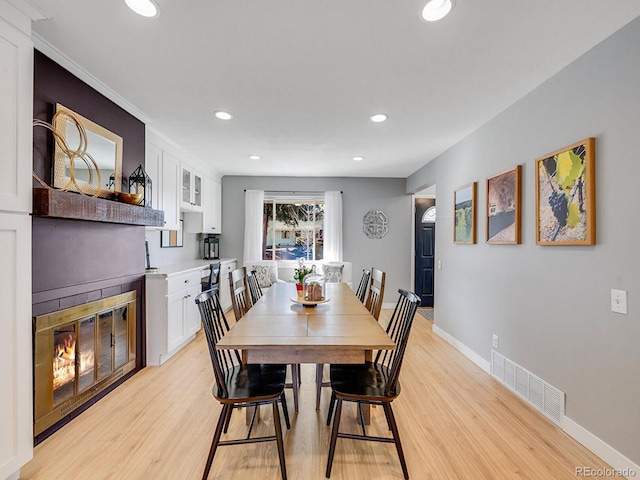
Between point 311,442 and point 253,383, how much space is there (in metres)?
0.58

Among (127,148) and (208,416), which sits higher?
(127,148)

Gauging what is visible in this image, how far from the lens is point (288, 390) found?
9.11 feet

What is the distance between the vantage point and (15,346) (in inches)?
65.5

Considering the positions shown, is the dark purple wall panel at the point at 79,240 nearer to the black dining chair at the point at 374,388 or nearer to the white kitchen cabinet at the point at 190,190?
the white kitchen cabinet at the point at 190,190

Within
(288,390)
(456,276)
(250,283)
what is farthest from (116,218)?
(456,276)

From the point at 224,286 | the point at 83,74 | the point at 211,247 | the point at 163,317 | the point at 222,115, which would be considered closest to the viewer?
the point at 83,74

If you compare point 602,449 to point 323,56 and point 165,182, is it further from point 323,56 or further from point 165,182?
point 165,182

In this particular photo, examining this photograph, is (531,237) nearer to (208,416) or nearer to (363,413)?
(363,413)

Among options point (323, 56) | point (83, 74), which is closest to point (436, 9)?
point (323, 56)

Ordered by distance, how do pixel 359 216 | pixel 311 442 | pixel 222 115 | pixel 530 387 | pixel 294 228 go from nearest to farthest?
pixel 311 442 < pixel 530 387 < pixel 222 115 < pixel 359 216 < pixel 294 228

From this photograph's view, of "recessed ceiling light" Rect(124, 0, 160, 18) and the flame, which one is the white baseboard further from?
"recessed ceiling light" Rect(124, 0, 160, 18)

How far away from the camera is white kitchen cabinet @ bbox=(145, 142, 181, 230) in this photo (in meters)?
3.41

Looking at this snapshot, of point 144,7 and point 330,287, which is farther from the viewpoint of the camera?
point 330,287

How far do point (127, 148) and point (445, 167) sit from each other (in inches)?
143
